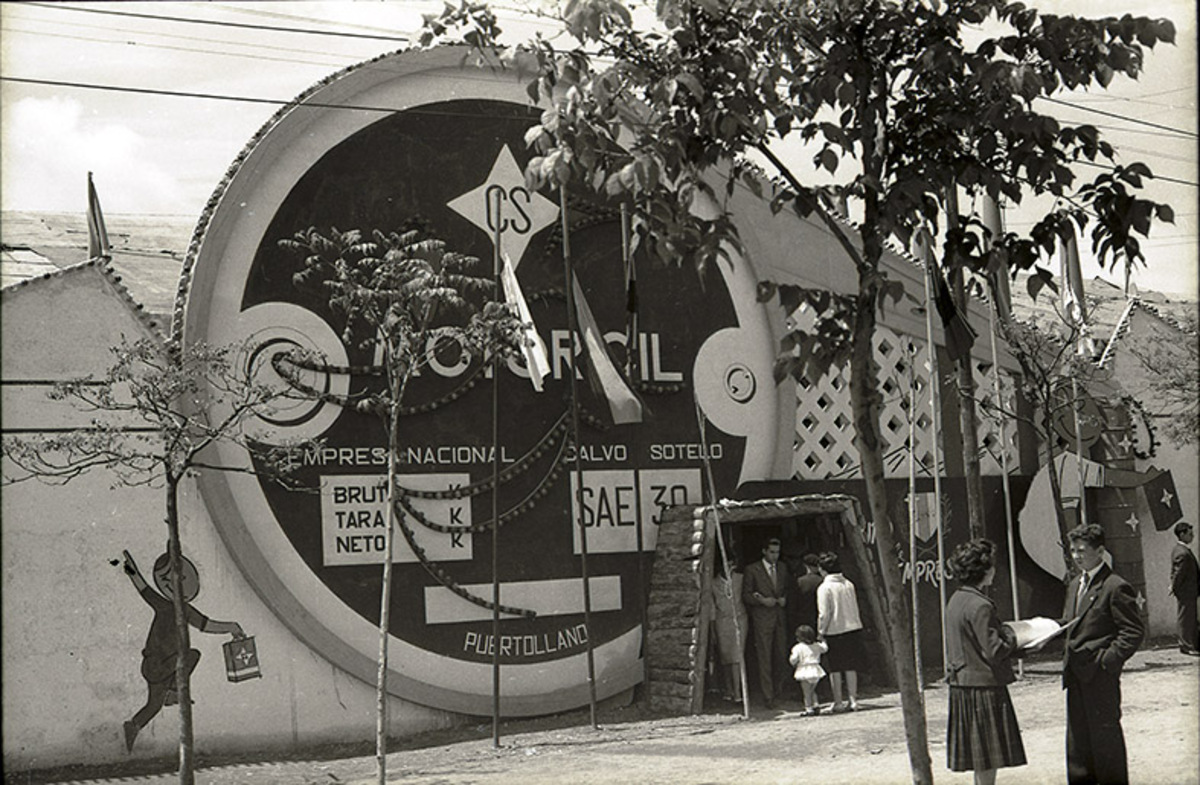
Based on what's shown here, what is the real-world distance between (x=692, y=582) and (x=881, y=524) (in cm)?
804

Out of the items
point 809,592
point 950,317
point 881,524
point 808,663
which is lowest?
point 808,663

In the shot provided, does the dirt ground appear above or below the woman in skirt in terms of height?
below

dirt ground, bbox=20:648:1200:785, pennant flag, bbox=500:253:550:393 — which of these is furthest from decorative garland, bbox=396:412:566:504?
dirt ground, bbox=20:648:1200:785

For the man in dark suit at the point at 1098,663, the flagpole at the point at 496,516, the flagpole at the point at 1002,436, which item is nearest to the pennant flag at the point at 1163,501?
the flagpole at the point at 1002,436

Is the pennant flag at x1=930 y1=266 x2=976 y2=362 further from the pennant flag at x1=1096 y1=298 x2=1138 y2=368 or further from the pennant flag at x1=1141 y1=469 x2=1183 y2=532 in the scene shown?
the pennant flag at x1=1141 y1=469 x2=1183 y2=532

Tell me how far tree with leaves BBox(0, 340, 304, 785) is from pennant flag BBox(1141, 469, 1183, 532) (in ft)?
39.7

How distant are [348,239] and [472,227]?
3.25 m

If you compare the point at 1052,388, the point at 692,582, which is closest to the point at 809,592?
the point at 692,582

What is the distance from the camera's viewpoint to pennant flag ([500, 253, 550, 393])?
1361 cm

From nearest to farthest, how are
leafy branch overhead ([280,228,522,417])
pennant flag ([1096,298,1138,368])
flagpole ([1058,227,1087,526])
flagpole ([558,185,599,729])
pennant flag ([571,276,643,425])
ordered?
leafy branch overhead ([280,228,522,417])
flagpole ([558,185,599,729])
pennant flag ([571,276,643,425])
flagpole ([1058,227,1087,526])
pennant flag ([1096,298,1138,368])

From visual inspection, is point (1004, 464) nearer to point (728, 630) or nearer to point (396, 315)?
point (728, 630)

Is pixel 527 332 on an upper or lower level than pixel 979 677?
upper

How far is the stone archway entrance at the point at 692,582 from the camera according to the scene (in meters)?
14.2

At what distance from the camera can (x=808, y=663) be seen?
14.3 m
